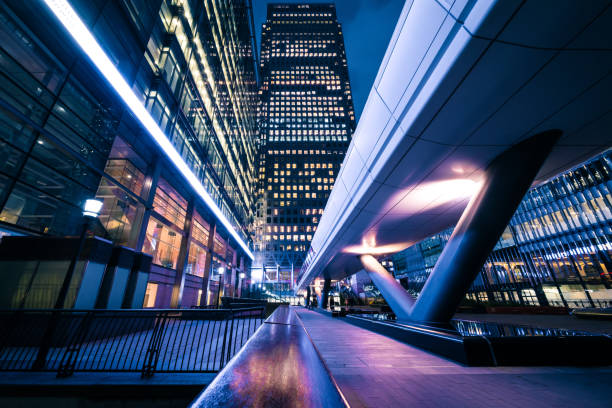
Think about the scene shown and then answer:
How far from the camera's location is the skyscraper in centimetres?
7400

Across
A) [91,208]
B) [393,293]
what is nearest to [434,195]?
[393,293]

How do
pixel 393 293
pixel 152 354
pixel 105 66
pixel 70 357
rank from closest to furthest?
1. pixel 70 357
2. pixel 152 354
3. pixel 105 66
4. pixel 393 293

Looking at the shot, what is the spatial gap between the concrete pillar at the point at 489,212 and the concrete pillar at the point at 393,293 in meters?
3.20

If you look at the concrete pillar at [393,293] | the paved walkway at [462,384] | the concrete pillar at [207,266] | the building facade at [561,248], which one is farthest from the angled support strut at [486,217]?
the building facade at [561,248]

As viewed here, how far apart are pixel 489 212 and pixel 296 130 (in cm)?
8905

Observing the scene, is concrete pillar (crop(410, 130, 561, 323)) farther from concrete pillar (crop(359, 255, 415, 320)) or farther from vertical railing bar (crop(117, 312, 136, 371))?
vertical railing bar (crop(117, 312, 136, 371))

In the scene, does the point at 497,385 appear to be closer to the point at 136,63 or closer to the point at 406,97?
the point at 406,97

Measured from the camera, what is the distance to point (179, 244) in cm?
1936

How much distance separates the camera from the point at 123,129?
12469 millimetres

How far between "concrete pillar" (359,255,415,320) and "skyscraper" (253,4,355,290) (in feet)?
173

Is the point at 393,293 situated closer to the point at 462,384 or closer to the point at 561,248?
the point at 462,384

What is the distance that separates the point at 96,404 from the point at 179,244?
16.7 metres

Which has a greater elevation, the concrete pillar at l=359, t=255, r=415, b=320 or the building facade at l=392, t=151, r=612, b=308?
the building facade at l=392, t=151, r=612, b=308

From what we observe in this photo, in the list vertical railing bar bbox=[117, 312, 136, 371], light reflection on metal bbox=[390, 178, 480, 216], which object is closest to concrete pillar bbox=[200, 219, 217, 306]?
vertical railing bar bbox=[117, 312, 136, 371]
